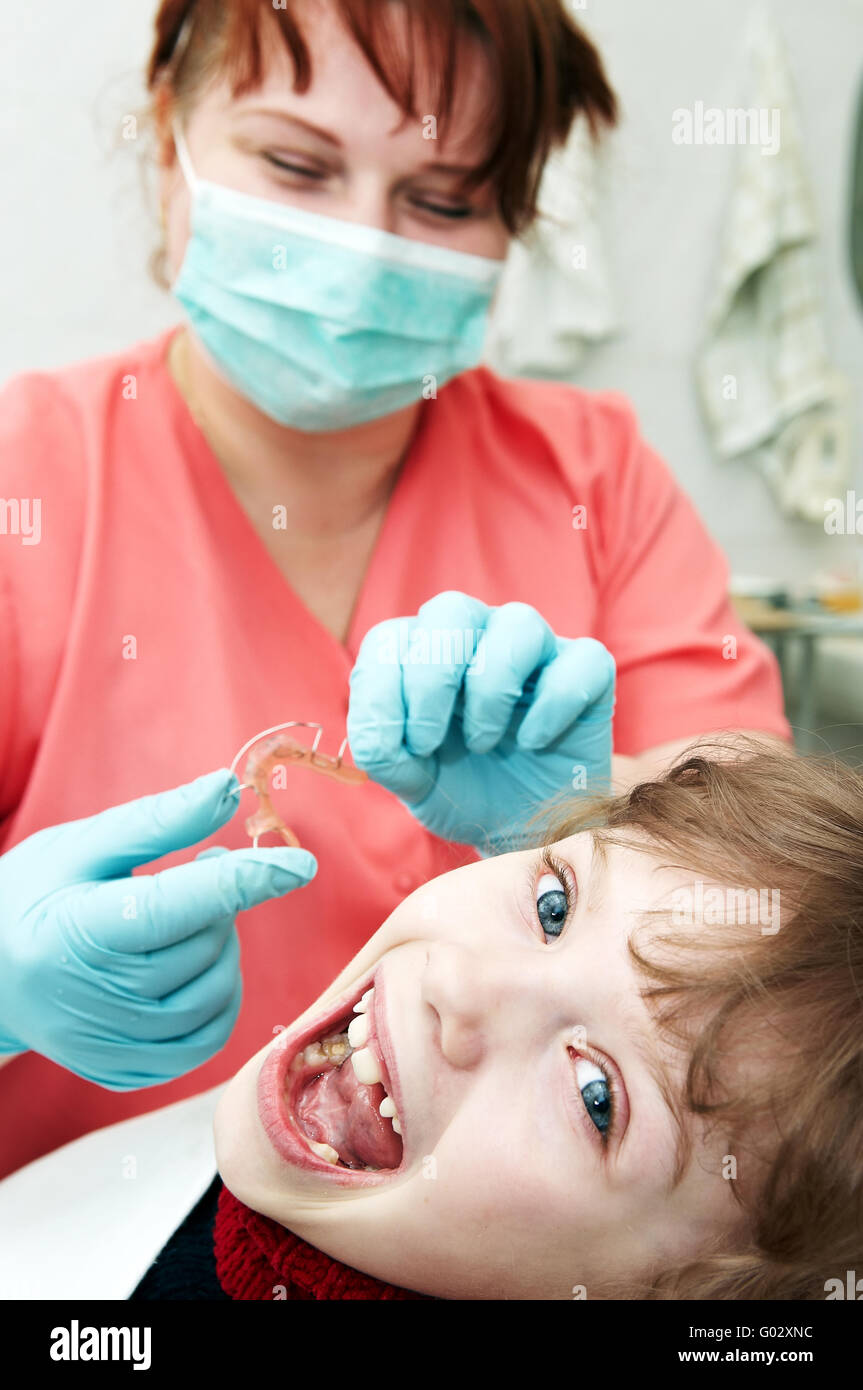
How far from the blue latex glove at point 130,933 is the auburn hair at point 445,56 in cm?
60

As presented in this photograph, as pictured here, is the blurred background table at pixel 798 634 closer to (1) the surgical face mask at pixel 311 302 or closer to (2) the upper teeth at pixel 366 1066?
(1) the surgical face mask at pixel 311 302

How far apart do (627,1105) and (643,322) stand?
6.27 feet

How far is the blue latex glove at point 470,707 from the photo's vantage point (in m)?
0.80

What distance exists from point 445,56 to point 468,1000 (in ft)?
2.50

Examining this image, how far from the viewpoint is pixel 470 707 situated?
2.71 ft

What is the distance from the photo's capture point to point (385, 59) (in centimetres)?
90

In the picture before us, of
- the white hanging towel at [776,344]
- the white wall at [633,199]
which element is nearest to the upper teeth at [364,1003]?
the white wall at [633,199]

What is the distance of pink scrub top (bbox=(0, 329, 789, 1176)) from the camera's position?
874mm

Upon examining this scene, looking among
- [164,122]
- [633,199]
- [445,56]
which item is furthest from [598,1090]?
[633,199]

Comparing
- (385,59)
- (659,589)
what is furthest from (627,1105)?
(385,59)

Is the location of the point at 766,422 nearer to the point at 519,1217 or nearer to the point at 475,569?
the point at 475,569

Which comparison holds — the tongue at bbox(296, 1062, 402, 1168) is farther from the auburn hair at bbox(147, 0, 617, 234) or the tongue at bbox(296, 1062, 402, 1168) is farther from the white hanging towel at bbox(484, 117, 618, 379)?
the white hanging towel at bbox(484, 117, 618, 379)
